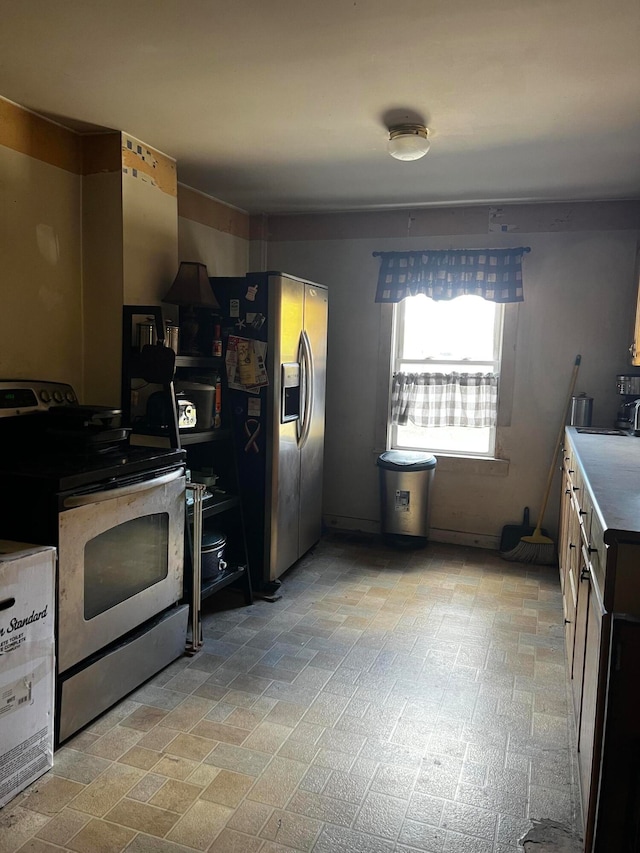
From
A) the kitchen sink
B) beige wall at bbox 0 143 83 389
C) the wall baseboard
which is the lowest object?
the wall baseboard

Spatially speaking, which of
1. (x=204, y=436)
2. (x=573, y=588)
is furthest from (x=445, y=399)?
(x=573, y=588)

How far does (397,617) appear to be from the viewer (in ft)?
10.6

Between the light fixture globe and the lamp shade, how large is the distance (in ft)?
3.84

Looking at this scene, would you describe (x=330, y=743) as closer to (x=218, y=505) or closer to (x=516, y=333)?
(x=218, y=505)

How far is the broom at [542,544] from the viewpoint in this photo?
4.10m

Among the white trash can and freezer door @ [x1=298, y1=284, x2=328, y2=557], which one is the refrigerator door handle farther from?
the white trash can

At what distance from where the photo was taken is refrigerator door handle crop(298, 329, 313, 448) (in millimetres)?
3726

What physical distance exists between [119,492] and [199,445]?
51.4 inches

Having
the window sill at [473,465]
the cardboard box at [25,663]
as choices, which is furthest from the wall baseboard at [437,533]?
the cardboard box at [25,663]

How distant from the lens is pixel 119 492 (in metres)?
2.19

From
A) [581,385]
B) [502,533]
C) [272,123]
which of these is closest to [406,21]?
[272,123]

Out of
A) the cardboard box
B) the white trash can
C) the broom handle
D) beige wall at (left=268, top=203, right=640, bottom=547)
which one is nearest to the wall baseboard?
beige wall at (left=268, top=203, right=640, bottom=547)

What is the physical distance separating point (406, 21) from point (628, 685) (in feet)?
6.44

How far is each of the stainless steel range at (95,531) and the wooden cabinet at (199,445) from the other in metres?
0.14
